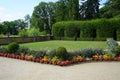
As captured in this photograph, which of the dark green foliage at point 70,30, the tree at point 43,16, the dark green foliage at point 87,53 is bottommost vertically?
the dark green foliage at point 87,53

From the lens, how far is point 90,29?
39.8 meters

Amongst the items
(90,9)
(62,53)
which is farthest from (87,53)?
(90,9)

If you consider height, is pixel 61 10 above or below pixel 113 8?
above

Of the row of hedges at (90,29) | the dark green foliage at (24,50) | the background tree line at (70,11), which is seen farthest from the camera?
the background tree line at (70,11)

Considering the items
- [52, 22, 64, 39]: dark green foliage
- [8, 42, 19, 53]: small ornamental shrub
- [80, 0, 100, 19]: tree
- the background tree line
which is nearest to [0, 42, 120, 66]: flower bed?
[8, 42, 19, 53]: small ornamental shrub

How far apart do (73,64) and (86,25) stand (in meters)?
29.2

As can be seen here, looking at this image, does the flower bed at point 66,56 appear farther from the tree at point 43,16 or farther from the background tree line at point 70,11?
the tree at point 43,16

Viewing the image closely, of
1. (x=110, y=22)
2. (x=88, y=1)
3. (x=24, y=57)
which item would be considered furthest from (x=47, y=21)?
(x=24, y=57)

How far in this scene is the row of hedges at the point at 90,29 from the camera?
1468 inches

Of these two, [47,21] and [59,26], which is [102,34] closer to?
[59,26]

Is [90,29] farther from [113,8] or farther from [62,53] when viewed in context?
[62,53]

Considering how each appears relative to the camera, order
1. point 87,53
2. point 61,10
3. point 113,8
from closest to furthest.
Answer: point 87,53 < point 113,8 < point 61,10

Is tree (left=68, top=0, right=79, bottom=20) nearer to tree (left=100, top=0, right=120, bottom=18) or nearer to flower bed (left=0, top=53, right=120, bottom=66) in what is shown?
tree (left=100, top=0, right=120, bottom=18)

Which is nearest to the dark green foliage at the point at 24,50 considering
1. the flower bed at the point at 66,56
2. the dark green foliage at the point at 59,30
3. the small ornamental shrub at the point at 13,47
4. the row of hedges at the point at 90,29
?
the flower bed at the point at 66,56
